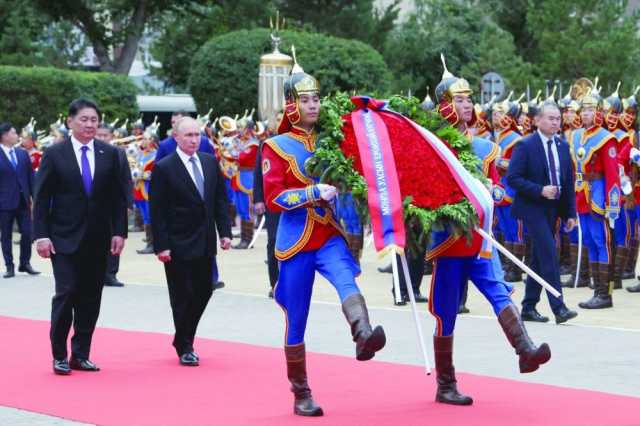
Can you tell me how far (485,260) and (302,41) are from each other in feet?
82.4

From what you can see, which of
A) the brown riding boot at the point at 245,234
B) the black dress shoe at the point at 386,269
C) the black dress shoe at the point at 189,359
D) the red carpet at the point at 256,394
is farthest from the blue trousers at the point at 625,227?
the brown riding boot at the point at 245,234

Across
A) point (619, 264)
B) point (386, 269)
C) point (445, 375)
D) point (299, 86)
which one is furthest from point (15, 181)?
point (445, 375)

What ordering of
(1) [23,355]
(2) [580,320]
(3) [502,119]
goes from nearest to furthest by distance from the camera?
(1) [23,355]
(2) [580,320]
(3) [502,119]

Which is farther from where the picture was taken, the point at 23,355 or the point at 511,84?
the point at 511,84

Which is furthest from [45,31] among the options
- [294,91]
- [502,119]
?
[294,91]

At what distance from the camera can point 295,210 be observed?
827cm

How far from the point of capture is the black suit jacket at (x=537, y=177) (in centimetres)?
1216

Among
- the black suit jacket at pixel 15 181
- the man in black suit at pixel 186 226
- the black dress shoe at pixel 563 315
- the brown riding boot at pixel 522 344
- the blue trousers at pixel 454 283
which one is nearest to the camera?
the brown riding boot at pixel 522 344

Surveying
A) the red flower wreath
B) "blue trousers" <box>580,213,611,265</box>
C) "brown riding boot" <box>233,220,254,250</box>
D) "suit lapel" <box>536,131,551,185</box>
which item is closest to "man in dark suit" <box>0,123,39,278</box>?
"brown riding boot" <box>233,220,254,250</box>

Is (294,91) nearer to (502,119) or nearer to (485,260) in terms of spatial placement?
(485,260)

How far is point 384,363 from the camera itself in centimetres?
1017

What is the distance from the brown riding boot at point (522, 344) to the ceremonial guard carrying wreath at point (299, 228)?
886 millimetres

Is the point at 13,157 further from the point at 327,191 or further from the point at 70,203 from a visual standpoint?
the point at 327,191

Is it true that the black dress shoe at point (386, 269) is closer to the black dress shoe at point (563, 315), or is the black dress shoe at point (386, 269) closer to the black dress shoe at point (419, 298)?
the black dress shoe at point (419, 298)
